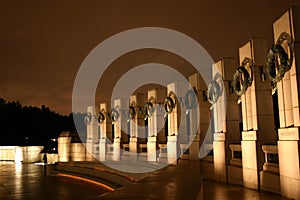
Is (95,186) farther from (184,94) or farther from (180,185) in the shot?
(180,185)

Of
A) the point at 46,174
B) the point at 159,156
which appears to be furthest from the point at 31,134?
the point at 159,156

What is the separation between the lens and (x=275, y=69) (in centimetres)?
1037

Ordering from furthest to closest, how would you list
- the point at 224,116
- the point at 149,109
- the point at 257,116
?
1. the point at 149,109
2. the point at 224,116
3. the point at 257,116

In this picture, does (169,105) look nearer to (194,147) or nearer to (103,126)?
(194,147)

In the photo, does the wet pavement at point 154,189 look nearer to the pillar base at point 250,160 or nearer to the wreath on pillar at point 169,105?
the pillar base at point 250,160

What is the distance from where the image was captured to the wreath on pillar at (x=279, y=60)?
32.1 ft

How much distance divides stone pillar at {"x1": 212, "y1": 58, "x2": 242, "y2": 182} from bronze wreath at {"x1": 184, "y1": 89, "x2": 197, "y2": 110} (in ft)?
7.00

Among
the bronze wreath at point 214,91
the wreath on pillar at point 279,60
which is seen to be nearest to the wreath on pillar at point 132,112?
the bronze wreath at point 214,91

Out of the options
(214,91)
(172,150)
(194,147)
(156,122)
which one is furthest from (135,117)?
(214,91)

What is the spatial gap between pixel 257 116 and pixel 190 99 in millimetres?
5102

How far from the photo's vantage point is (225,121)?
13.9 meters

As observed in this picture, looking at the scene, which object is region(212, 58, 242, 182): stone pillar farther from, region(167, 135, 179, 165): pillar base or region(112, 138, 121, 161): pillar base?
region(112, 138, 121, 161): pillar base

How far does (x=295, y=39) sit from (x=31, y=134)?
56.9m

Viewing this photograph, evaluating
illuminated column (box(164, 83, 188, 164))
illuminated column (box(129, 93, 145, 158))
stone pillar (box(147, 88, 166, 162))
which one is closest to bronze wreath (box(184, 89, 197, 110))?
illuminated column (box(164, 83, 188, 164))
